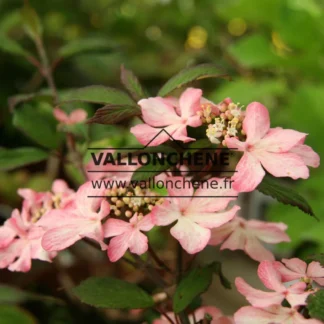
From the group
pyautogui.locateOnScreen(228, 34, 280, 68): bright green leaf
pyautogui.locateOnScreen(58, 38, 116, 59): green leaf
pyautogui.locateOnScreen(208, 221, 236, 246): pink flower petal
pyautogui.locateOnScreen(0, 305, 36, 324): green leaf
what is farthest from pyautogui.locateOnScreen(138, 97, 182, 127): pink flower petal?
pyautogui.locateOnScreen(228, 34, 280, 68): bright green leaf

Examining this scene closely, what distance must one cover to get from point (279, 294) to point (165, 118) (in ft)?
0.52

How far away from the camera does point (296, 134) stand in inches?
15.5

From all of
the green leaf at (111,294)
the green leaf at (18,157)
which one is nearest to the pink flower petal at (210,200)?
the green leaf at (111,294)

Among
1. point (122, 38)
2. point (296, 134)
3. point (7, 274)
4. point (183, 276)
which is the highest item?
point (122, 38)

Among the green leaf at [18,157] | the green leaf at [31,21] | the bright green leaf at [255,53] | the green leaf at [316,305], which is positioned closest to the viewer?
the green leaf at [316,305]

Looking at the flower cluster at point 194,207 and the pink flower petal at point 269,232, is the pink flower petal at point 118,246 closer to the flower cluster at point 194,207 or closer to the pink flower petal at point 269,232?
the flower cluster at point 194,207

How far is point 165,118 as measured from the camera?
16.6 inches

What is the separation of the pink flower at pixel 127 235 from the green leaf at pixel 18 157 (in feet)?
0.61

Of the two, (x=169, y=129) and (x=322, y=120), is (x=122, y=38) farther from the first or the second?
(x=169, y=129)

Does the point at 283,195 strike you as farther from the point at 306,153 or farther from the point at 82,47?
the point at 82,47

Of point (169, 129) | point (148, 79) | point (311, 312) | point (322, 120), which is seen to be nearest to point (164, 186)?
point (169, 129)

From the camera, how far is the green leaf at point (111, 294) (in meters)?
0.44

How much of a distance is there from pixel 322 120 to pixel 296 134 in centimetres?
78

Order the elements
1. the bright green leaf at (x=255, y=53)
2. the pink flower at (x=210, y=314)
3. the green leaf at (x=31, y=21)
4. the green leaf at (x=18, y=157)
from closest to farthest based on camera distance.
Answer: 1. the pink flower at (x=210, y=314)
2. the green leaf at (x=18, y=157)
3. the green leaf at (x=31, y=21)
4. the bright green leaf at (x=255, y=53)
